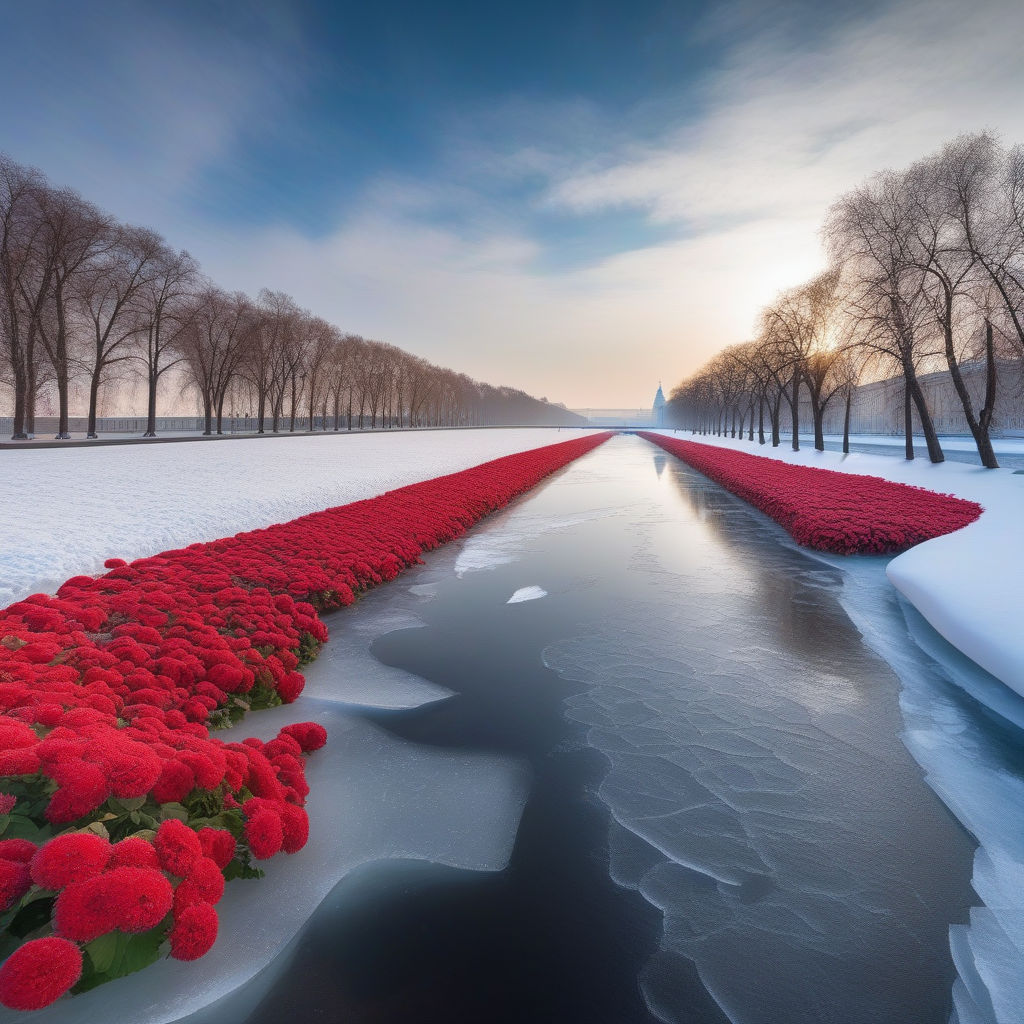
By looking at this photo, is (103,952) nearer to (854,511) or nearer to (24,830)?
(24,830)

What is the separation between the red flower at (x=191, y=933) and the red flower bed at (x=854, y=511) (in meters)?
10.9

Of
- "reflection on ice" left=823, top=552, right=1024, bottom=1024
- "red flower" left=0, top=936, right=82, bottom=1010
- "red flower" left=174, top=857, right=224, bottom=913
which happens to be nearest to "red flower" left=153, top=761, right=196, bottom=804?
"red flower" left=174, top=857, right=224, bottom=913

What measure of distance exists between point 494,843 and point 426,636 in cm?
342

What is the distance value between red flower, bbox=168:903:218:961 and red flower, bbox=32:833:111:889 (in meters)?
0.33

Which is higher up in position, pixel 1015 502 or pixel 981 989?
pixel 1015 502

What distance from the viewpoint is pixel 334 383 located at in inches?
2763

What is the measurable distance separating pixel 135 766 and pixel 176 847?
0.39 meters

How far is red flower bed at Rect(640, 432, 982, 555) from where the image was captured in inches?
408

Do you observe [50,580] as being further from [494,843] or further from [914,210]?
[914,210]

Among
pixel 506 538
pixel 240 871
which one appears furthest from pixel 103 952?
pixel 506 538

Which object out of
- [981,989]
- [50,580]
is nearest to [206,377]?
[50,580]

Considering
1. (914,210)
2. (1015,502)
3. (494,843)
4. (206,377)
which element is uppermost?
(914,210)

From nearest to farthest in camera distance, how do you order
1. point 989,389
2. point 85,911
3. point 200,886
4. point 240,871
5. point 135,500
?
point 85,911
point 200,886
point 240,871
point 135,500
point 989,389

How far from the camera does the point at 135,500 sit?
12.4 m
